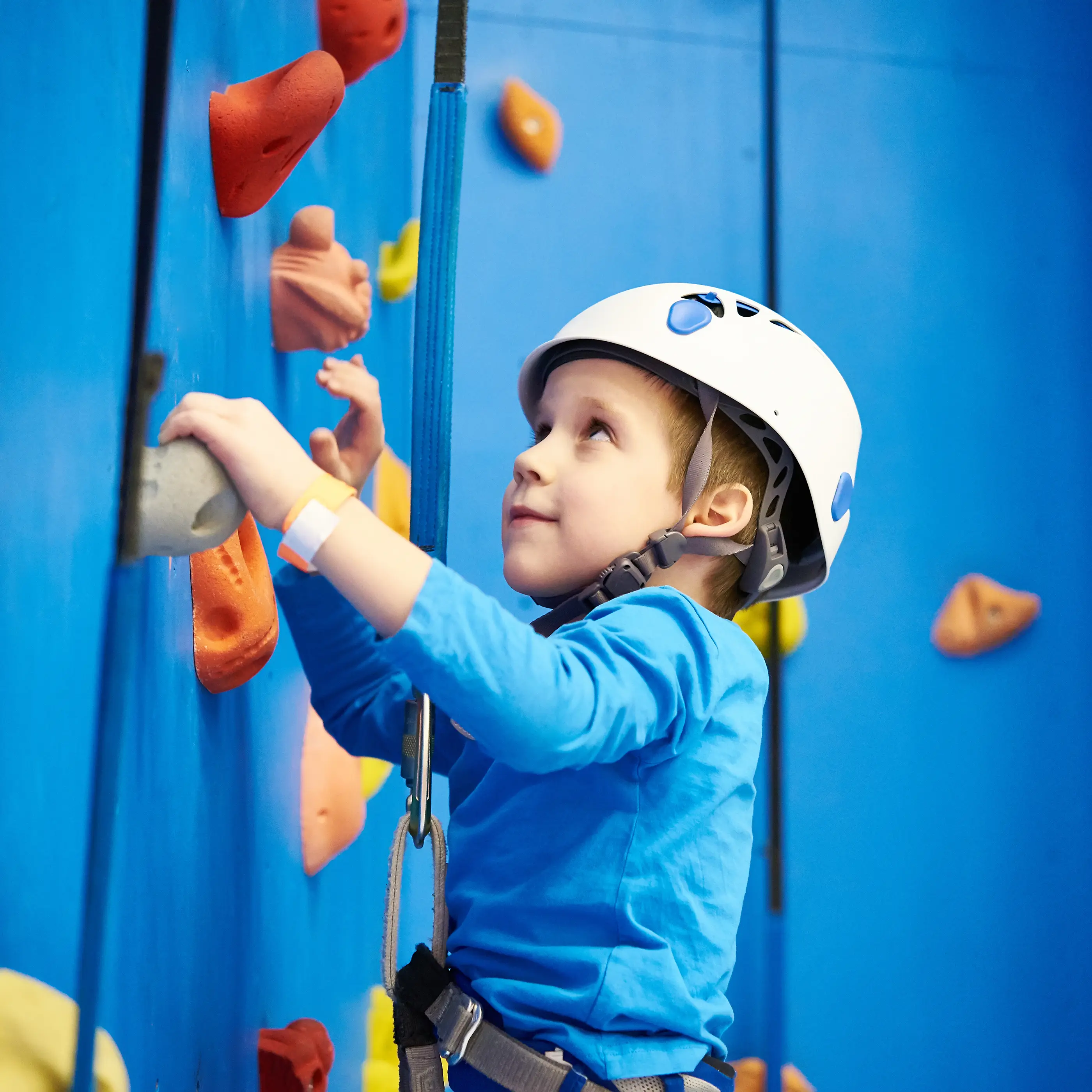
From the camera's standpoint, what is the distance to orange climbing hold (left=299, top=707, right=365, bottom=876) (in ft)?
4.98

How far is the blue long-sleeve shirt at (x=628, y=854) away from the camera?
944mm

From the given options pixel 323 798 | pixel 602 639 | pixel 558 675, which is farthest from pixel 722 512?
pixel 323 798

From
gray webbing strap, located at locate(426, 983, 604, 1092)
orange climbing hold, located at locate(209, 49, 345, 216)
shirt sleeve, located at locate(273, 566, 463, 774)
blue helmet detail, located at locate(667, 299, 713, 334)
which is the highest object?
orange climbing hold, located at locate(209, 49, 345, 216)

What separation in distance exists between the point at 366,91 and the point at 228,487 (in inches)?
45.2

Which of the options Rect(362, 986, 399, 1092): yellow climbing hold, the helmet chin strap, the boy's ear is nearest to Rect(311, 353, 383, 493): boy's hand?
the helmet chin strap

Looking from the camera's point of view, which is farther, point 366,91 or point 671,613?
point 366,91

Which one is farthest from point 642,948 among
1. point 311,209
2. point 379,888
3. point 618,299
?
point 379,888

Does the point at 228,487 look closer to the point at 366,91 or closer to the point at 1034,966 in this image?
the point at 366,91

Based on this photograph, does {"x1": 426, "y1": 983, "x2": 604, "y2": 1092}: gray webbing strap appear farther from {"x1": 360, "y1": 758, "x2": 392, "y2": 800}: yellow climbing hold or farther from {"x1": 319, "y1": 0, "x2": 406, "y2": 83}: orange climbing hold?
{"x1": 319, "y1": 0, "x2": 406, "y2": 83}: orange climbing hold

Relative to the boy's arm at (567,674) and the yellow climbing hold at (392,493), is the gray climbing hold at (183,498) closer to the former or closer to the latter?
the boy's arm at (567,674)

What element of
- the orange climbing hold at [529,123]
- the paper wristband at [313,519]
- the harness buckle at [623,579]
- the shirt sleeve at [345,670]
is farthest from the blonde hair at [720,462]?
the orange climbing hold at [529,123]

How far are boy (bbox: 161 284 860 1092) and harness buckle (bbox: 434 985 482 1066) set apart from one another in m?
0.03

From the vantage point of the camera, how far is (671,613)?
1.02 meters

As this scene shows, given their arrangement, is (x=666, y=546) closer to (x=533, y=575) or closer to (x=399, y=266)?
(x=533, y=575)
